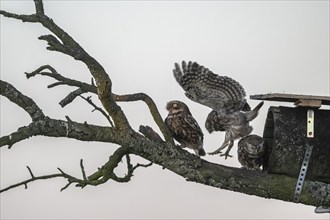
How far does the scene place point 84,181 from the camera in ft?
12.5

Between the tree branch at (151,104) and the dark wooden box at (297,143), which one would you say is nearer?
the dark wooden box at (297,143)

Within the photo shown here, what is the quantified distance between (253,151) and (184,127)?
63 cm

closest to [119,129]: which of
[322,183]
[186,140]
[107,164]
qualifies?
[107,164]

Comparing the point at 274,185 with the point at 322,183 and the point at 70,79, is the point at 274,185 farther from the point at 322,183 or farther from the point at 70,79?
the point at 70,79

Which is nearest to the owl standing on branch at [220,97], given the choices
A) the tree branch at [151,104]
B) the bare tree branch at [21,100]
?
the tree branch at [151,104]

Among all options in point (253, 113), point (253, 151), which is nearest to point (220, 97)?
point (253, 113)

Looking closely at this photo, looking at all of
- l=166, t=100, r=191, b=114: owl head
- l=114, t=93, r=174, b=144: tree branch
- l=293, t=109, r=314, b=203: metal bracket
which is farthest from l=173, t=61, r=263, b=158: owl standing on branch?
l=293, t=109, r=314, b=203: metal bracket

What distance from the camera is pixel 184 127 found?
442cm

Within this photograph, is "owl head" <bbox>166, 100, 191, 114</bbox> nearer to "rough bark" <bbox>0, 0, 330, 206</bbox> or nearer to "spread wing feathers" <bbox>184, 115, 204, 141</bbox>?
"spread wing feathers" <bbox>184, 115, 204, 141</bbox>

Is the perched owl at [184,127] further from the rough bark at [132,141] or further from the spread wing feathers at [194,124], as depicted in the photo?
the rough bark at [132,141]

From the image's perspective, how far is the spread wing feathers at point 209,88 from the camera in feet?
14.3

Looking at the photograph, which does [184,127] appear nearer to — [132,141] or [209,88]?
[209,88]

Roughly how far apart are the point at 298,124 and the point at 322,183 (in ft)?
1.29

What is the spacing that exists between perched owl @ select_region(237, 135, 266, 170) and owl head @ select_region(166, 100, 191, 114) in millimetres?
645
